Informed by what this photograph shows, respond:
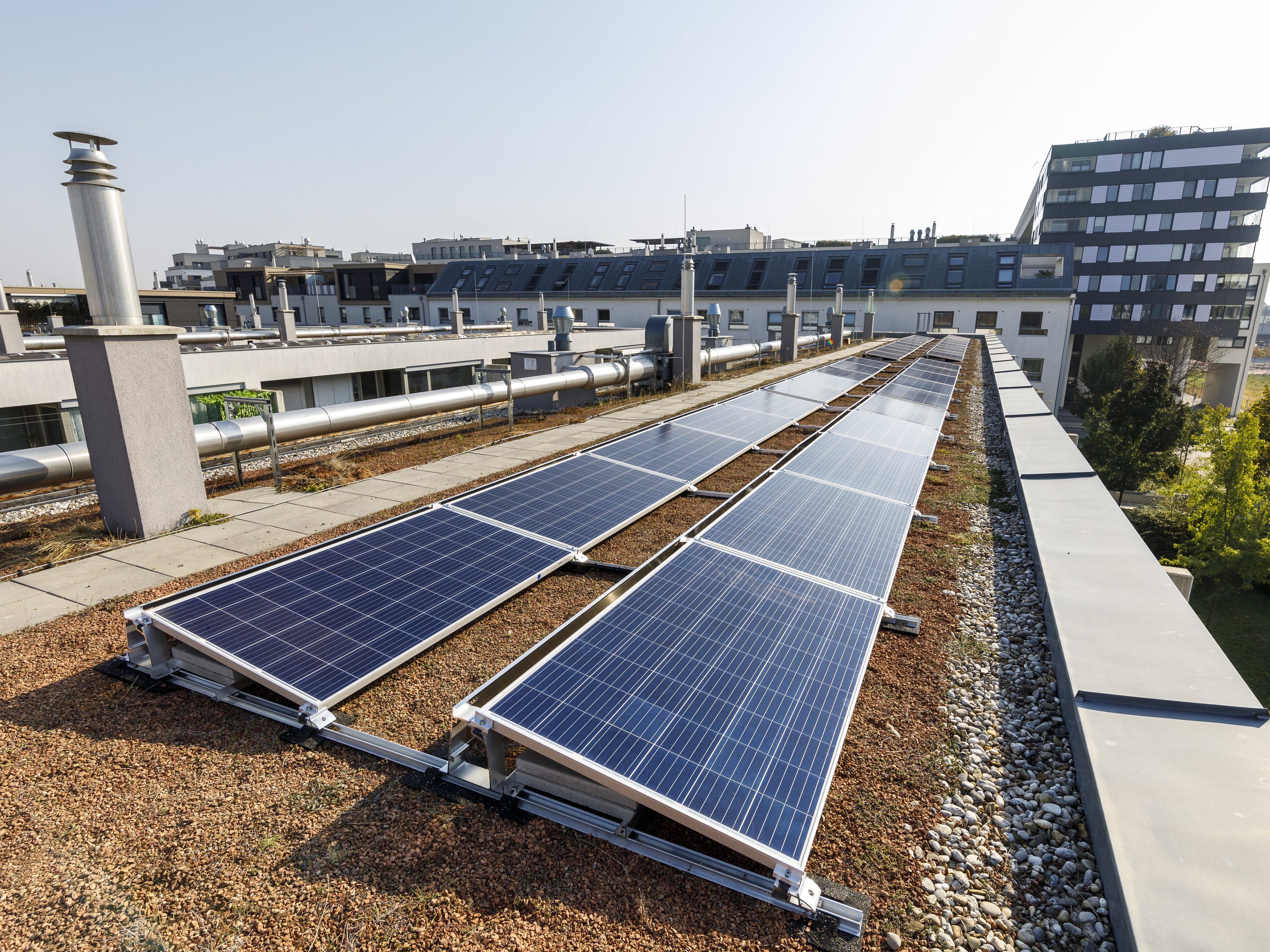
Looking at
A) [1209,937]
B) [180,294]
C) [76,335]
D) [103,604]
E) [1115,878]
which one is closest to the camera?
[1209,937]

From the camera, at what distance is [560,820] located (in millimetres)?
4586

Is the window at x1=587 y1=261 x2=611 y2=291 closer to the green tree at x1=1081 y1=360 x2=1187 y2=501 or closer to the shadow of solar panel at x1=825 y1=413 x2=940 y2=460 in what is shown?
the green tree at x1=1081 y1=360 x2=1187 y2=501

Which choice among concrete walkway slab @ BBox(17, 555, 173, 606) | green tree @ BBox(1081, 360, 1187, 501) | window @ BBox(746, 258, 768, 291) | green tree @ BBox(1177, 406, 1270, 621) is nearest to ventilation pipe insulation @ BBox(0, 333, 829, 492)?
concrete walkway slab @ BBox(17, 555, 173, 606)

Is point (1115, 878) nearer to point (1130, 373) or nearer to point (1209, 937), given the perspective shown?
point (1209, 937)

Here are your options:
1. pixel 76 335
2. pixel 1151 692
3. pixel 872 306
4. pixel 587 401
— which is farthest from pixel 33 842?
pixel 872 306

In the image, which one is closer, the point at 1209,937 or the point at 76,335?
the point at 1209,937

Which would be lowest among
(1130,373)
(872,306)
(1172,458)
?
(1172,458)

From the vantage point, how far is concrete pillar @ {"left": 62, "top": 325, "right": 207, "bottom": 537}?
9.46 m

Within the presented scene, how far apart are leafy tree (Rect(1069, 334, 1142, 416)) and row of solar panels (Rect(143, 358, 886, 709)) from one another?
168 ft

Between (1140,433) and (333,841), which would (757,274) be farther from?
(333,841)

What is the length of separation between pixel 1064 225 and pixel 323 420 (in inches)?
3506

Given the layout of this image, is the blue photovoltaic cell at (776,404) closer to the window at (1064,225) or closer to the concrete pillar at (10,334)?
the concrete pillar at (10,334)

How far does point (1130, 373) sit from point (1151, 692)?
160 ft

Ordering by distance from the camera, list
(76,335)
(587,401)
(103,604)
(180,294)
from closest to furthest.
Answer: (103,604) → (76,335) → (587,401) → (180,294)
